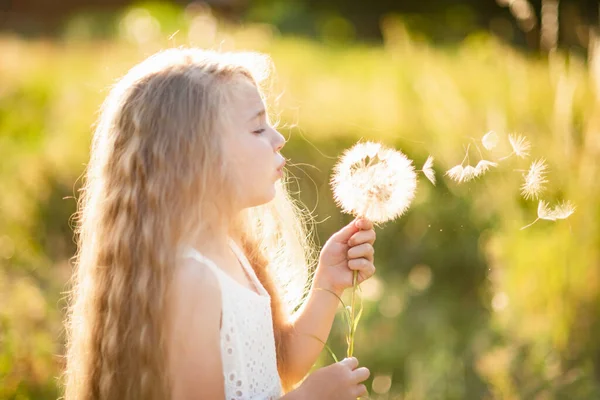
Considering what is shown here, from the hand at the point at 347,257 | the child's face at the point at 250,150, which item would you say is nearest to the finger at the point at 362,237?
the hand at the point at 347,257

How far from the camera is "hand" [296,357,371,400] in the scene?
1.43m

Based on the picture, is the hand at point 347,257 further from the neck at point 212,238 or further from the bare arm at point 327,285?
the neck at point 212,238

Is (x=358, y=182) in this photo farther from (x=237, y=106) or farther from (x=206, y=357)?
(x=206, y=357)

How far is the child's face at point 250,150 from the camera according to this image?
59.9 inches

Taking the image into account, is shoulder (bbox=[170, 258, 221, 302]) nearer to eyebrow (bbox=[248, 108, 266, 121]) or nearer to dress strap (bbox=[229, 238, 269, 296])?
dress strap (bbox=[229, 238, 269, 296])

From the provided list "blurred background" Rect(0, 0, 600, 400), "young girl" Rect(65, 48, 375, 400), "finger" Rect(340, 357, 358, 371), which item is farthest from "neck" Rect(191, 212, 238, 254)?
"blurred background" Rect(0, 0, 600, 400)

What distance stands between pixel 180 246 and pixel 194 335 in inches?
6.9

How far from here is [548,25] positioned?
277 centimetres

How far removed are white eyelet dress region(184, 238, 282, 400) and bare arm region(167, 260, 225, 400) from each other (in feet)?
0.12

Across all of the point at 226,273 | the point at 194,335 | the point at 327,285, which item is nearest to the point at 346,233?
the point at 327,285

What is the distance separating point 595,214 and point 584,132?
0.34 meters

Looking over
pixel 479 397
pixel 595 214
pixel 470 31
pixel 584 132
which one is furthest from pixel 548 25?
pixel 470 31

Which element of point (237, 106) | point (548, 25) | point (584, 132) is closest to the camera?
point (237, 106)

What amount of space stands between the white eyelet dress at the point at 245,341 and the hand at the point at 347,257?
6.0 inches
